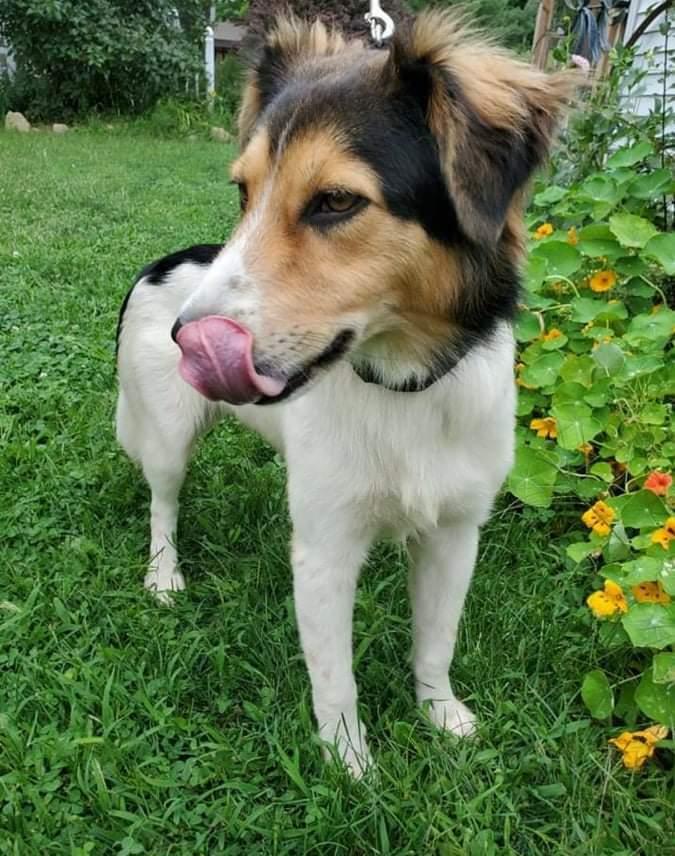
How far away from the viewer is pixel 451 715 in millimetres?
2369

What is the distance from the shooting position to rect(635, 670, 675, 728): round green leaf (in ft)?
7.11

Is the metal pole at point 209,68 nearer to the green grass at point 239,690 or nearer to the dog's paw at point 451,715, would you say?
the green grass at point 239,690

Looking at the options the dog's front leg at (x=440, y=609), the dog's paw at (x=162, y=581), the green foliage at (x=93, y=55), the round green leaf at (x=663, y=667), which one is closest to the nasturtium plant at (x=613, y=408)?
the round green leaf at (x=663, y=667)

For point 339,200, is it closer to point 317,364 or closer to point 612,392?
point 317,364

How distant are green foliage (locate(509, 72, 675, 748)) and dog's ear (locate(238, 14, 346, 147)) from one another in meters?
0.90

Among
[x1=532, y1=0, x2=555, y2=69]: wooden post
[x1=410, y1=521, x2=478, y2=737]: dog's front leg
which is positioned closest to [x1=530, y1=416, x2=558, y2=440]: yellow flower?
[x1=410, y1=521, x2=478, y2=737]: dog's front leg

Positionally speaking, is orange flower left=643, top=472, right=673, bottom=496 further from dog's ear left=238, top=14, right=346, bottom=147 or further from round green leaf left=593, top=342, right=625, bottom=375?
dog's ear left=238, top=14, right=346, bottom=147

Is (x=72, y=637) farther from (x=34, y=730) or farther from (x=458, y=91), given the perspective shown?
(x=458, y=91)

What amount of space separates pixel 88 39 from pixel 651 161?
1354 cm

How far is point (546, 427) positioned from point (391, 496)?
1.42m

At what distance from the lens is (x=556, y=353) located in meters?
3.32

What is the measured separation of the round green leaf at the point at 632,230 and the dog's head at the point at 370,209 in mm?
1598

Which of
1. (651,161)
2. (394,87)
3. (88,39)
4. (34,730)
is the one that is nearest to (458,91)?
(394,87)

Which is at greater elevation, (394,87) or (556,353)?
(394,87)
